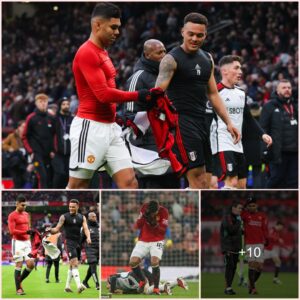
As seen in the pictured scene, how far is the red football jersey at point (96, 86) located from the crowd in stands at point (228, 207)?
3.93 ft

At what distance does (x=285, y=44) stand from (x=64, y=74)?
8.40 metres

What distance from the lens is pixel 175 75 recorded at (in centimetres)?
928

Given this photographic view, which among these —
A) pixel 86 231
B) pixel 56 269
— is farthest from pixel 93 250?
pixel 56 269

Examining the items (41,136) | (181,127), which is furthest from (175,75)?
(41,136)

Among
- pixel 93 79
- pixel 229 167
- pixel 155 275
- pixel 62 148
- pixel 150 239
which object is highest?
pixel 93 79

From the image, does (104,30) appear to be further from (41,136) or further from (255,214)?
(41,136)

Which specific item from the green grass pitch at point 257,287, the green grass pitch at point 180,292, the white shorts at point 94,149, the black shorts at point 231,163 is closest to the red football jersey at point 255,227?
Result: the green grass pitch at point 257,287

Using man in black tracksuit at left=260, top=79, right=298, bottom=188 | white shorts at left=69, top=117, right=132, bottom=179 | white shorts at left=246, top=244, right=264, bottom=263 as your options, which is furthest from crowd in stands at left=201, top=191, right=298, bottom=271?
man in black tracksuit at left=260, top=79, right=298, bottom=188

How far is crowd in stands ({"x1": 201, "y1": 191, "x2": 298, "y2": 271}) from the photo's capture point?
26.3ft

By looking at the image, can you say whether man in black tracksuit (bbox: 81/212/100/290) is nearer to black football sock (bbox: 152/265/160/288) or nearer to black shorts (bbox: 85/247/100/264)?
black shorts (bbox: 85/247/100/264)

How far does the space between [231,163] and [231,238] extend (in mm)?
3254

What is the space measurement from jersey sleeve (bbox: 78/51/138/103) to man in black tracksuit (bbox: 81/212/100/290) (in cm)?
109

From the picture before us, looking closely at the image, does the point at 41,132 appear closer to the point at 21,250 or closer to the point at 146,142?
the point at 146,142

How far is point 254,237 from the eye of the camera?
8164 millimetres
